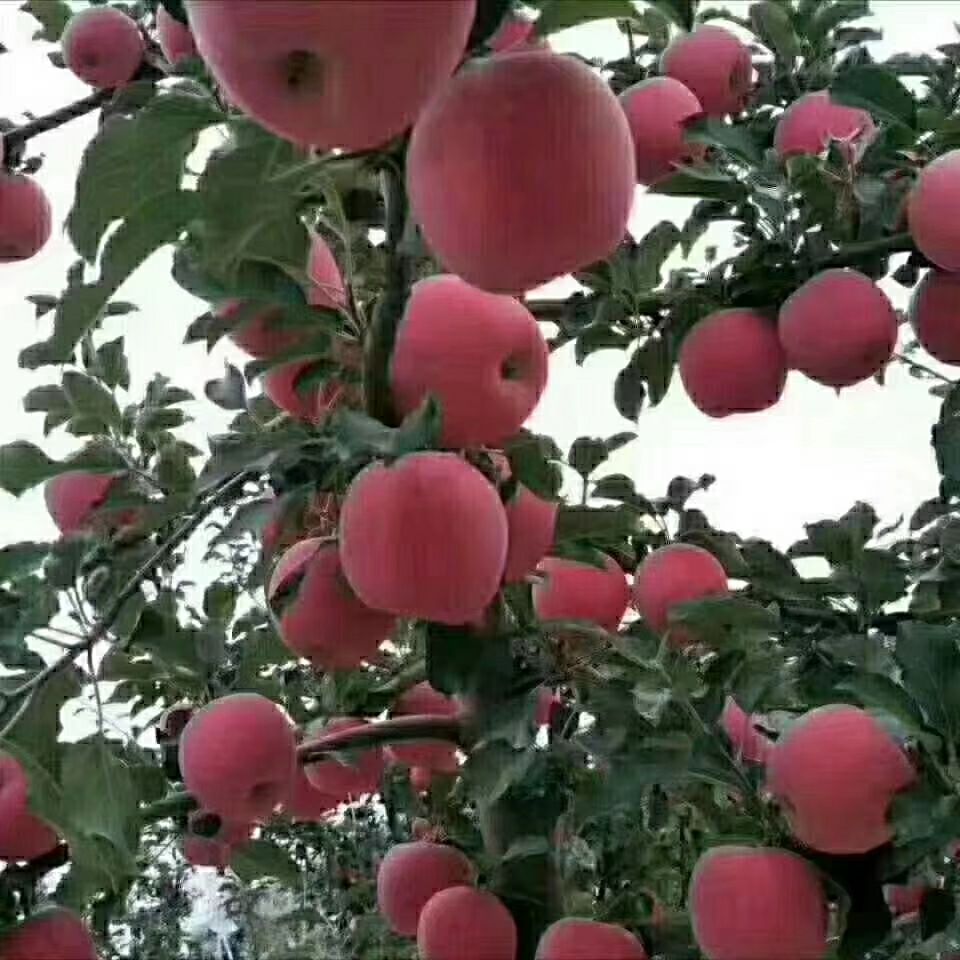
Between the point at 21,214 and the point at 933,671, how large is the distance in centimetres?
152

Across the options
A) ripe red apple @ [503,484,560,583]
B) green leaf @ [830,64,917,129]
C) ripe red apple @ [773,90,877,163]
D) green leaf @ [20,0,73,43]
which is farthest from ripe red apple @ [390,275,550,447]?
green leaf @ [20,0,73,43]

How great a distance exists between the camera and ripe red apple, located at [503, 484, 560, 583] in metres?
1.31

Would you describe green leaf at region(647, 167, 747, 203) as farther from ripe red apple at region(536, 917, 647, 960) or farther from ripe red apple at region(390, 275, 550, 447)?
ripe red apple at region(536, 917, 647, 960)

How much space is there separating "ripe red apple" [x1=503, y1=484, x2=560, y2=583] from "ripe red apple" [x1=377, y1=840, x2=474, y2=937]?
529 mm

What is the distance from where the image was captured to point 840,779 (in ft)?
3.80

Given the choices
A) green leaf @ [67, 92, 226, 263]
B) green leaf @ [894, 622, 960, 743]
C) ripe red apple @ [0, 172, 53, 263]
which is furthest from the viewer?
ripe red apple @ [0, 172, 53, 263]

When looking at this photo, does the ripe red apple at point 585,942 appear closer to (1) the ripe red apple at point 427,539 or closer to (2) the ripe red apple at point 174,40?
(1) the ripe red apple at point 427,539

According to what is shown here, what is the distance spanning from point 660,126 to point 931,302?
1.55ft

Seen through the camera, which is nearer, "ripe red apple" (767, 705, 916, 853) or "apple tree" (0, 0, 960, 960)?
"apple tree" (0, 0, 960, 960)

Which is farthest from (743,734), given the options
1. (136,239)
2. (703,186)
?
(136,239)

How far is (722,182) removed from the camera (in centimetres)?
164

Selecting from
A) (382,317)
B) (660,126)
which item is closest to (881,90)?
(660,126)

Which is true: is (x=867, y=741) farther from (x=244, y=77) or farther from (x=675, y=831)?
(x=675, y=831)

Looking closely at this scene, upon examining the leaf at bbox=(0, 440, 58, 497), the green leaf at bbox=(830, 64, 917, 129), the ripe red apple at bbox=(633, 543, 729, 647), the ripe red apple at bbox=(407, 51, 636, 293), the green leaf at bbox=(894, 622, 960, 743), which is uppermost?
the ripe red apple at bbox=(407, 51, 636, 293)
